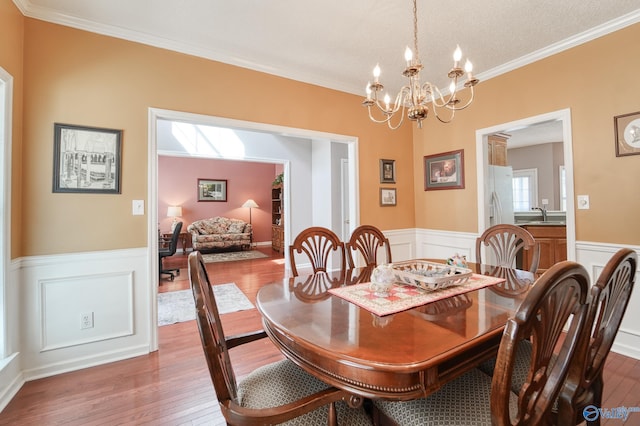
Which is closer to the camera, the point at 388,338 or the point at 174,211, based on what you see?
the point at 388,338

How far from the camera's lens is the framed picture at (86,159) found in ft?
6.89

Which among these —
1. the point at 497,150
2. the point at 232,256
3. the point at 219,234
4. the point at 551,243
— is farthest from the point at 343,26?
the point at 219,234

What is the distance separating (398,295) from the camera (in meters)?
1.39

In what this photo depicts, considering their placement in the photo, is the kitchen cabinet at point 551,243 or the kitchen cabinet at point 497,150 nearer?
the kitchen cabinet at point 551,243

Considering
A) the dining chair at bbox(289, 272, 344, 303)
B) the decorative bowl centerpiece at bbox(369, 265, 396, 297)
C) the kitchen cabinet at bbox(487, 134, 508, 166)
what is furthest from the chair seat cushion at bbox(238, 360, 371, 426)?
the kitchen cabinet at bbox(487, 134, 508, 166)

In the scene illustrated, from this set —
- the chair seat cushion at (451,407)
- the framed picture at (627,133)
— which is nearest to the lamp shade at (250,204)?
the framed picture at (627,133)

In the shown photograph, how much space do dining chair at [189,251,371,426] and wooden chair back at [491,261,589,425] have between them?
1.49 feet

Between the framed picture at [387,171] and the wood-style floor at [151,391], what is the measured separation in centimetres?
237

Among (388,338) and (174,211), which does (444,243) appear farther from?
(174,211)

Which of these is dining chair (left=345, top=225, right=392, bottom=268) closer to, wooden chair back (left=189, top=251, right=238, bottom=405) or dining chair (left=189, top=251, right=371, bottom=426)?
dining chair (left=189, top=251, right=371, bottom=426)

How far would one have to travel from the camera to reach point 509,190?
154 inches

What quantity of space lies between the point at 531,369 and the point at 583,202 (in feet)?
8.18

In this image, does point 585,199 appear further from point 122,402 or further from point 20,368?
point 20,368

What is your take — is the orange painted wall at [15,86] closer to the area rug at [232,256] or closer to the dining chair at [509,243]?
the dining chair at [509,243]
